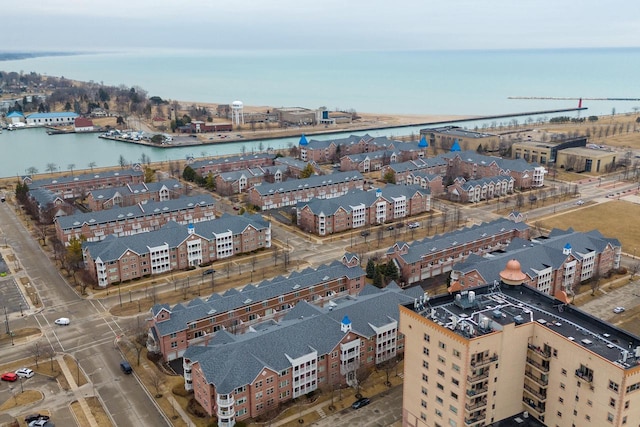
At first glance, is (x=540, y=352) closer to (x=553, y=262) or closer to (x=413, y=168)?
(x=553, y=262)

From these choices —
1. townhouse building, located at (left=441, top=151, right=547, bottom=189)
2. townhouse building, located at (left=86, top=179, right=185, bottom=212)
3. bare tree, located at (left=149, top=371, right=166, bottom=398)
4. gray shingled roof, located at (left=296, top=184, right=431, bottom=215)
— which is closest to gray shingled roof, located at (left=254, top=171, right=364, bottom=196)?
gray shingled roof, located at (left=296, top=184, right=431, bottom=215)

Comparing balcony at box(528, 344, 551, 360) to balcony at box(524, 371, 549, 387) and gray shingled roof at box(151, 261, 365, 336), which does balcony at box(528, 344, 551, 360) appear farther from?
gray shingled roof at box(151, 261, 365, 336)

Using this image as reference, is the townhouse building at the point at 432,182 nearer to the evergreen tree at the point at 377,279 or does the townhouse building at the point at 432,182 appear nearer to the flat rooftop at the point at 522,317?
the evergreen tree at the point at 377,279

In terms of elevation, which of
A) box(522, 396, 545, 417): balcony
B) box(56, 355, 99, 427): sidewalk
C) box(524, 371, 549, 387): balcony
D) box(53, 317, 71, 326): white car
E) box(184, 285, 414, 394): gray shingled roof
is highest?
box(524, 371, 549, 387): balcony

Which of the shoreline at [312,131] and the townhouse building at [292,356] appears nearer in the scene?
the townhouse building at [292,356]

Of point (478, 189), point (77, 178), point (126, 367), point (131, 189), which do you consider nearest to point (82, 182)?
point (77, 178)

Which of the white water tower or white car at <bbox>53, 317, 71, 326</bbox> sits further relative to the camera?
the white water tower

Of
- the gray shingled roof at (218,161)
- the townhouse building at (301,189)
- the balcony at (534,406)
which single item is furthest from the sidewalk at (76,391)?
the gray shingled roof at (218,161)
